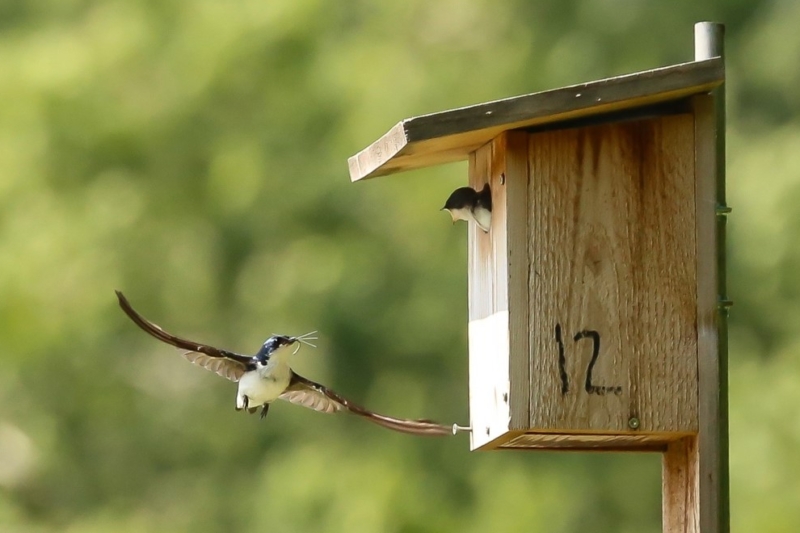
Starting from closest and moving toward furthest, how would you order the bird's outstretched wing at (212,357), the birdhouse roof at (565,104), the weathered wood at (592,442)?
the birdhouse roof at (565,104), the weathered wood at (592,442), the bird's outstretched wing at (212,357)

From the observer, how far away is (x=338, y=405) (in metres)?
4.70

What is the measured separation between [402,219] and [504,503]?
7.44 feet

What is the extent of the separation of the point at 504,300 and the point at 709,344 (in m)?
0.45

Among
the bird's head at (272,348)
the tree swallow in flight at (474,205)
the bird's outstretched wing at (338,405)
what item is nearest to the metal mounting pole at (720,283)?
the tree swallow in flight at (474,205)

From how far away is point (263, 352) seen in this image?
4.71m

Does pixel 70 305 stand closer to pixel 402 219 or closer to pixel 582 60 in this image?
pixel 402 219

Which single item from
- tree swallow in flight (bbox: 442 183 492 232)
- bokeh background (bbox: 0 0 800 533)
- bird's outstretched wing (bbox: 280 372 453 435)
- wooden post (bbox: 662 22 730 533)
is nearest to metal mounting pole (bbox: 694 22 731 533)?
wooden post (bbox: 662 22 730 533)

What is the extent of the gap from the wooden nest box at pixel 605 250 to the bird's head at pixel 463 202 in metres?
0.30

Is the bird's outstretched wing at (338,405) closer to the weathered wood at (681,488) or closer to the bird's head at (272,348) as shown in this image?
the bird's head at (272,348)

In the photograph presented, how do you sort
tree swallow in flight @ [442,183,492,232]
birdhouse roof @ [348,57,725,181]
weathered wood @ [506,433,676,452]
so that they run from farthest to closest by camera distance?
tree swallow in flight @ [442,183,492,232]
weathered wood @ [506,433,676,452]
birdhouse roof @ [348,57,725,181]

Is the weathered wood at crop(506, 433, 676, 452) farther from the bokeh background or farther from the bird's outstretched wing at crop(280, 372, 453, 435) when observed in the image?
the bokeh background

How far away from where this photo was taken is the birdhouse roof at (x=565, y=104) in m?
3.42

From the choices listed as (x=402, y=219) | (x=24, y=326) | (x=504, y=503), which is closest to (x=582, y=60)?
(x=402, y=219)

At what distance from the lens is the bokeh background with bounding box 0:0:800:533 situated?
34.8 ft
